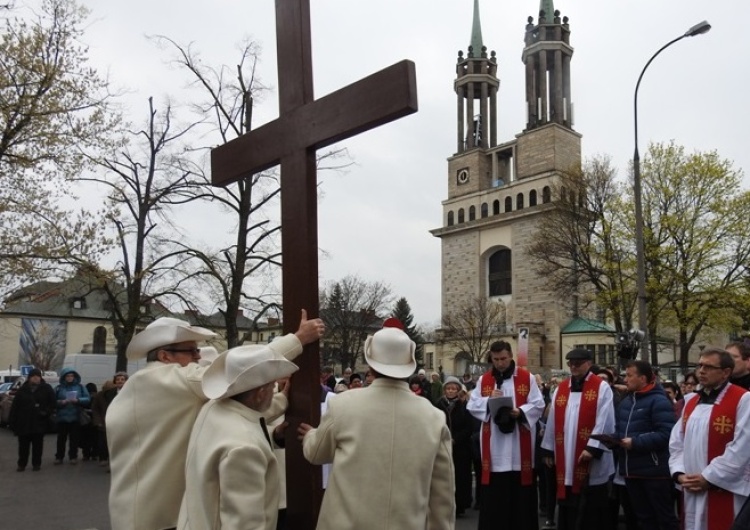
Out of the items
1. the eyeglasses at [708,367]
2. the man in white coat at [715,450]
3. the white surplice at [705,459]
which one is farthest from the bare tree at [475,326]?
the eyeglasses at [708,367]

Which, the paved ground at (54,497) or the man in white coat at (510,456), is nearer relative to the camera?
→ the man in white coat at (510,456)

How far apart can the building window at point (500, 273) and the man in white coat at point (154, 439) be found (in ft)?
188

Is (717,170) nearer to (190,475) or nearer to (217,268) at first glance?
(217,268)

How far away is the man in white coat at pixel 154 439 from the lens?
3514 millimetres

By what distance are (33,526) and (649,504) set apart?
7.16 meters

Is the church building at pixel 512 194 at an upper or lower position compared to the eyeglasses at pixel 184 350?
upper

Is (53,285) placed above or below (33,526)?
above

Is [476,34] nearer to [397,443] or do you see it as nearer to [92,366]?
[92,366]

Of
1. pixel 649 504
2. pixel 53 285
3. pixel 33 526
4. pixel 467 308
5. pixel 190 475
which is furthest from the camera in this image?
pixel 467 308

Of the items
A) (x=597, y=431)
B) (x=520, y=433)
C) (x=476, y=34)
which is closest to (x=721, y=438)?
(x=597, y=431)

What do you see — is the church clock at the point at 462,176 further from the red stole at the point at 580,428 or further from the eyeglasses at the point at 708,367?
the eyeglasses at the point at 708,367

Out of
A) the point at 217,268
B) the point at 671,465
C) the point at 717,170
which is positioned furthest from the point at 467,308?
the point at 671,465

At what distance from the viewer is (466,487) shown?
10352mm

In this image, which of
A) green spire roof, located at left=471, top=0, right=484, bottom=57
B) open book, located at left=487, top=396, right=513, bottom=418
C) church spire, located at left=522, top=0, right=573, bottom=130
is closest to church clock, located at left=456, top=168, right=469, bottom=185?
church spire, located at left=522, top=0, right=573, bottom=130
